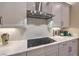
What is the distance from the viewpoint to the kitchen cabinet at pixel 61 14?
361 centimetres

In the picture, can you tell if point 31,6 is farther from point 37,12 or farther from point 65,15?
point 65,15

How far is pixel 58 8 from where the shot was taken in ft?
12.3

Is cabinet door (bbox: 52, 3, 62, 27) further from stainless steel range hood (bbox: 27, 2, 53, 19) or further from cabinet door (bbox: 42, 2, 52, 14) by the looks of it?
stainless steel range hood (bbox: 27, 2, 53, 19)

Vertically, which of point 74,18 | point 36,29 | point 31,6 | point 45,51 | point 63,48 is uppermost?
point 31,6

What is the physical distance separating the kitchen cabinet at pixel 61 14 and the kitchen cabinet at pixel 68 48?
623 millimetres

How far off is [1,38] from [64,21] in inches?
87.7

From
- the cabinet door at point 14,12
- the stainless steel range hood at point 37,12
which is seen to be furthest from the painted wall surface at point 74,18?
the cabinet door at point 14,12

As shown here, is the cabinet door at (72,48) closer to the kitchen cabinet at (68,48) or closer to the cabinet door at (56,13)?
the kitchen cabinet at (68,48)

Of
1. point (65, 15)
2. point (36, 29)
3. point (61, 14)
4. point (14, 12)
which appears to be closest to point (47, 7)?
point (36, 29)

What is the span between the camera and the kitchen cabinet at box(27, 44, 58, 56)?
2.18 metres

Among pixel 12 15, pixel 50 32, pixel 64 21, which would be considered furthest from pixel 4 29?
pixel 64 21

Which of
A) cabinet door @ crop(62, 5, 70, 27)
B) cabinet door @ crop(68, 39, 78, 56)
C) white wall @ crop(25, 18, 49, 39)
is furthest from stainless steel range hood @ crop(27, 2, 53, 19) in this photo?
cabinet door @ crop(68, 39, 78, 56)

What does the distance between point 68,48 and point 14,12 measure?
1909 millimetres

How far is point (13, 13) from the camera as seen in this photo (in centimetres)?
229
